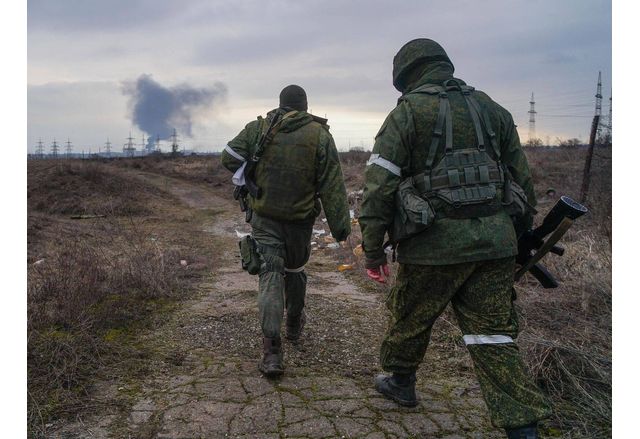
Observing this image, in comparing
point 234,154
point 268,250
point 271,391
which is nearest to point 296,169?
point 234,154

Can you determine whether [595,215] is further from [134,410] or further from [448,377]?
[134,410]

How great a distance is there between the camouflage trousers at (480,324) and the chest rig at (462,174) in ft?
0.97

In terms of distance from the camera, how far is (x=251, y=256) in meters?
3.69

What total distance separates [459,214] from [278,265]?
58.5 inches

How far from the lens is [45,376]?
10.4 feet

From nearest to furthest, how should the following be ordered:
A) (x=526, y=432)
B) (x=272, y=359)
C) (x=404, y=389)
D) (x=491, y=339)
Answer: (x=526, y=432) < (x=491, y=339) < (x=404, y=389) < (x=272, y=359)

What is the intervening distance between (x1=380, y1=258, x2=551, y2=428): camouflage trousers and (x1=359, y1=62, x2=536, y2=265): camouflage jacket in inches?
3.6

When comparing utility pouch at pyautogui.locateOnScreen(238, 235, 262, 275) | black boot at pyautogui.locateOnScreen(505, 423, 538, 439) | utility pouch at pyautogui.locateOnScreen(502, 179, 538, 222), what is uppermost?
utility pouch at pyautogui.locateOnScreen(502, 179, 538, 222)

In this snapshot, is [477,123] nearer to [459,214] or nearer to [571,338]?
[459,214]

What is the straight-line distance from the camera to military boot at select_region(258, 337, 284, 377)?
11.4 feet

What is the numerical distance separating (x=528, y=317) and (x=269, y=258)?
2309 millimetres

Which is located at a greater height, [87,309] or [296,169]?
[296,169]

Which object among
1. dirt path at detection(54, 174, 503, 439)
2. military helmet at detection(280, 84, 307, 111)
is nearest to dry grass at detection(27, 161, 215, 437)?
dirt path at detection(54, 174, 503, 439)

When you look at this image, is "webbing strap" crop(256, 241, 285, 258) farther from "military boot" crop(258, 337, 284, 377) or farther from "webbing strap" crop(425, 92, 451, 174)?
"webbing strap" crop(425, 92, 451, 174)
